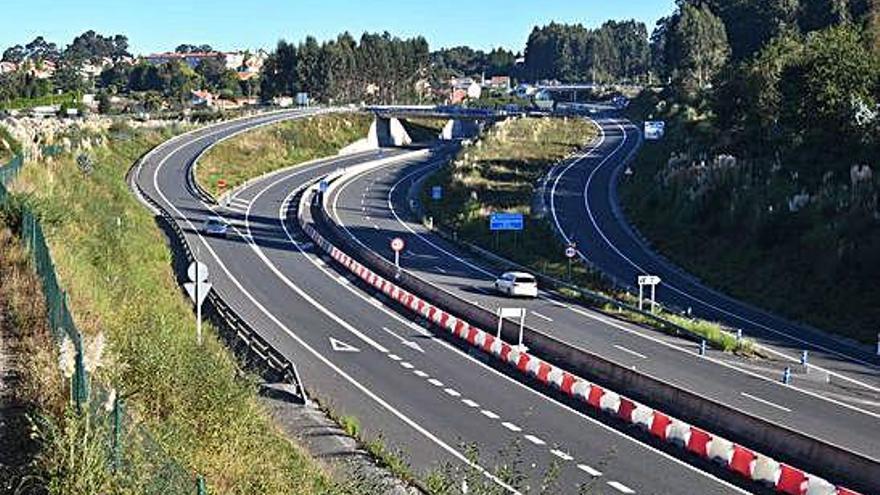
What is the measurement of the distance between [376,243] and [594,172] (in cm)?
3194

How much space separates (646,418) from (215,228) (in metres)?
38.9

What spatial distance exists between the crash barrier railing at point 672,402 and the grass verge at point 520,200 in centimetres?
596

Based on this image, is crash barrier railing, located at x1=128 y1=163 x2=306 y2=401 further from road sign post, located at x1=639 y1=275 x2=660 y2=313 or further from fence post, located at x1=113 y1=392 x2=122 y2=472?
fence post, located at x1=113 y1=392 x2=122 y2=472

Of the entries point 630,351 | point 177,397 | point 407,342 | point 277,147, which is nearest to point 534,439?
point 630,351

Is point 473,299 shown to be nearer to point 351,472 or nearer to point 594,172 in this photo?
point 351,472

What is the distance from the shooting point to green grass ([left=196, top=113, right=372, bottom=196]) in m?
91.5

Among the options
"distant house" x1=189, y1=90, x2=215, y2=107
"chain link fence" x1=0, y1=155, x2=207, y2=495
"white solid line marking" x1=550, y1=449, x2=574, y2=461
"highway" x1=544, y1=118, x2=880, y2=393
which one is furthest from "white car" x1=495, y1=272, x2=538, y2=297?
"distant house" x1=189, y1=90, x2=215, y2=107

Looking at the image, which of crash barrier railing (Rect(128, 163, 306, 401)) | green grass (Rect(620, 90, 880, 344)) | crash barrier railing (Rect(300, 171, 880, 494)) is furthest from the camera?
green grass (Rect(620, 90, 880, 344))

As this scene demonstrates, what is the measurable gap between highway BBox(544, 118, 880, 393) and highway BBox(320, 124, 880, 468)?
266 centimetres

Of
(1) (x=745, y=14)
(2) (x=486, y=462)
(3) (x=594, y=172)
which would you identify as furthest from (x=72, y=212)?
(1) (x=745, y=14)

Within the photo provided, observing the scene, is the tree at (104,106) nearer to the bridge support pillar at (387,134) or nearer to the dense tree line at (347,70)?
the bridge support pillar at (387,134)

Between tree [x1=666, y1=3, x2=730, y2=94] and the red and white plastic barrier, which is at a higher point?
tree [x1=666, y1=3, x2=730, y2=94]

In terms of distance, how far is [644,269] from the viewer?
164ft

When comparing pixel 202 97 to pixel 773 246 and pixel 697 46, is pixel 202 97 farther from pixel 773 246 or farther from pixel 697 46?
pixel 773 246
